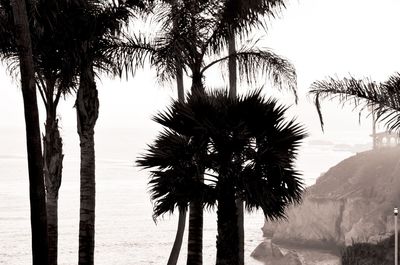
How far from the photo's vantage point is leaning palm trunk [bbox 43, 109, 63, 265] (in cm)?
1630

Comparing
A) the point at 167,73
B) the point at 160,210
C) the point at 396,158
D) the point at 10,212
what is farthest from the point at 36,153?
the point at 10,212

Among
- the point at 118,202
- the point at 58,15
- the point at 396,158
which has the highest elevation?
the point at 58,15

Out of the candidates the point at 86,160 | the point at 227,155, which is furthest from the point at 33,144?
the point at 86,160

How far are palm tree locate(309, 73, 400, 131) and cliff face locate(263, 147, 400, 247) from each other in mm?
45110

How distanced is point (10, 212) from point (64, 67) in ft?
345

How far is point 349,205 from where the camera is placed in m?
65.0

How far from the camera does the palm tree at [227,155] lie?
13.3 meters

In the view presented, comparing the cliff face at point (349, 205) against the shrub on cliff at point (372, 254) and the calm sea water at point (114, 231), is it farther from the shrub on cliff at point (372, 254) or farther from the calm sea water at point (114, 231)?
the shrub on cliff at point (372, 254)

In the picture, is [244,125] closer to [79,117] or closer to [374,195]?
[79,117]

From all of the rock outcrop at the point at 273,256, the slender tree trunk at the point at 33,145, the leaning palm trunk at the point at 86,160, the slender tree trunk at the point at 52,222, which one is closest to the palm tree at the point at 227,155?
the slender tree trunk at the point at 33,145

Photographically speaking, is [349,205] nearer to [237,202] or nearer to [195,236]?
[237,202]

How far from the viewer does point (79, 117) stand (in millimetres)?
15844

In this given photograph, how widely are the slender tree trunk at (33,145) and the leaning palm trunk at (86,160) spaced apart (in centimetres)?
369

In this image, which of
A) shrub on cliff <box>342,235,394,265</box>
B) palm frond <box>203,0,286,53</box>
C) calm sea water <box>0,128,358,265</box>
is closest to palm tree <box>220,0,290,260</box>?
palm frond <box>203,0,286,53</box>
